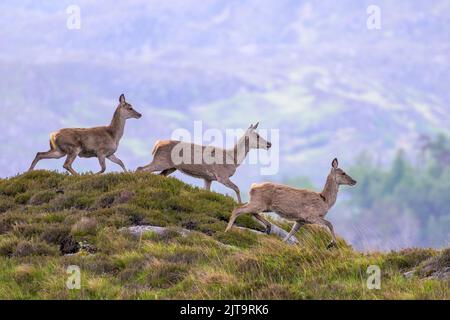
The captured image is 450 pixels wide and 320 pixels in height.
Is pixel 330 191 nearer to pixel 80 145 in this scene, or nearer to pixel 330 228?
pixel 330 228


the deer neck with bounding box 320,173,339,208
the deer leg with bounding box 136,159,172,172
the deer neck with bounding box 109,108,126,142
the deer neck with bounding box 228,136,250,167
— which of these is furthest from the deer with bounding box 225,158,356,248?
the deer neck with bounding box 109,108,126,142

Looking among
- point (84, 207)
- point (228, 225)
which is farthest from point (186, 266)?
point (84, 207)

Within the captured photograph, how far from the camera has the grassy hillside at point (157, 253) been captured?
48.6 ft

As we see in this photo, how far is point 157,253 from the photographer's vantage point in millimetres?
17281

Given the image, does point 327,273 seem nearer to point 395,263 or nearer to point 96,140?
point 395,263

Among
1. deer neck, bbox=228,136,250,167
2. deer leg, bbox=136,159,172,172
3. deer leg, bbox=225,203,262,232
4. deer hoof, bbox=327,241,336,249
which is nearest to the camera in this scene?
deer hoof, bbox=327,241,336,249

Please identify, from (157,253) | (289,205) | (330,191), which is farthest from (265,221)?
(157,253)

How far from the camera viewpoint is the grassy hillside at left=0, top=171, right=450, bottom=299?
14812 millimetres

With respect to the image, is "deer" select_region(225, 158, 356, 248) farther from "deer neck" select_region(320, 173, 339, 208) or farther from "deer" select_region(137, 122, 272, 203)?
"deer" select_region(137, 122, 272, 203)
